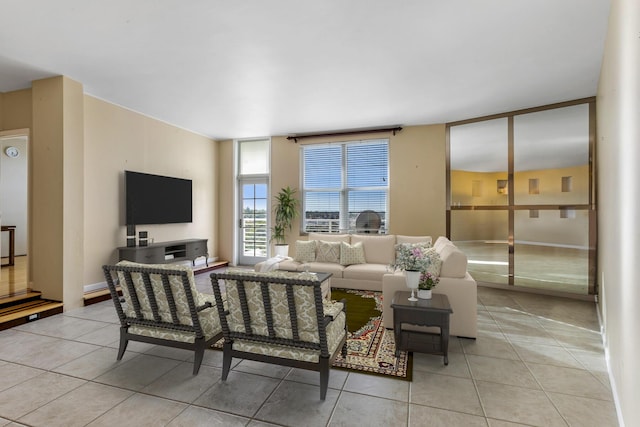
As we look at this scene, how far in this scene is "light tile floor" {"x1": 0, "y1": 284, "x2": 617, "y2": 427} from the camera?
2031mm

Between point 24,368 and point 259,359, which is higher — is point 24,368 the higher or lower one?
the lower one

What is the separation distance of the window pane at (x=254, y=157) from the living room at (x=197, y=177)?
29cm

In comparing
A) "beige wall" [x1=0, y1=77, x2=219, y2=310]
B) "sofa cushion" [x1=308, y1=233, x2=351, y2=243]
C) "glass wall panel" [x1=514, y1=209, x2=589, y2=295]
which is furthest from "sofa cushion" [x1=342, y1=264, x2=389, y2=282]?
"beige wall" [x1=0, y1=77, x2=219, y2=310]

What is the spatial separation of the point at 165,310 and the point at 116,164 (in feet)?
12.1

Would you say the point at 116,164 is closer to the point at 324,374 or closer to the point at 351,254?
the point at 351,254

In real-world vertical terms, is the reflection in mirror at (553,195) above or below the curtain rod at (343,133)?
below

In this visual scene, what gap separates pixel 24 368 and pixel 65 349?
1.22 feet

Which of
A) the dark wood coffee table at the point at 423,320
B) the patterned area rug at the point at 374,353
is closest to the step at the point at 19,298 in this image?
the patterned area rug at the point at 374,353

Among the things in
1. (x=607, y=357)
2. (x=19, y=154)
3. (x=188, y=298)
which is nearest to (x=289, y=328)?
(x=188, y=298)

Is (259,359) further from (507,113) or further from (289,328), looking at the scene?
(507,113)

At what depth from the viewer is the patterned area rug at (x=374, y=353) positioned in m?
2.64

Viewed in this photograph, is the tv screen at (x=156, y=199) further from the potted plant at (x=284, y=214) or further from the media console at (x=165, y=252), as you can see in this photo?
the potted plant at (x=284, y=214)

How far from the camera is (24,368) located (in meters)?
2.66

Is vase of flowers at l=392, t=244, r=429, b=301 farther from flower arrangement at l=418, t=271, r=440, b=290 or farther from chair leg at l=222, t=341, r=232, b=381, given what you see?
chair leg at l=222, t=341, r=232, b=381
